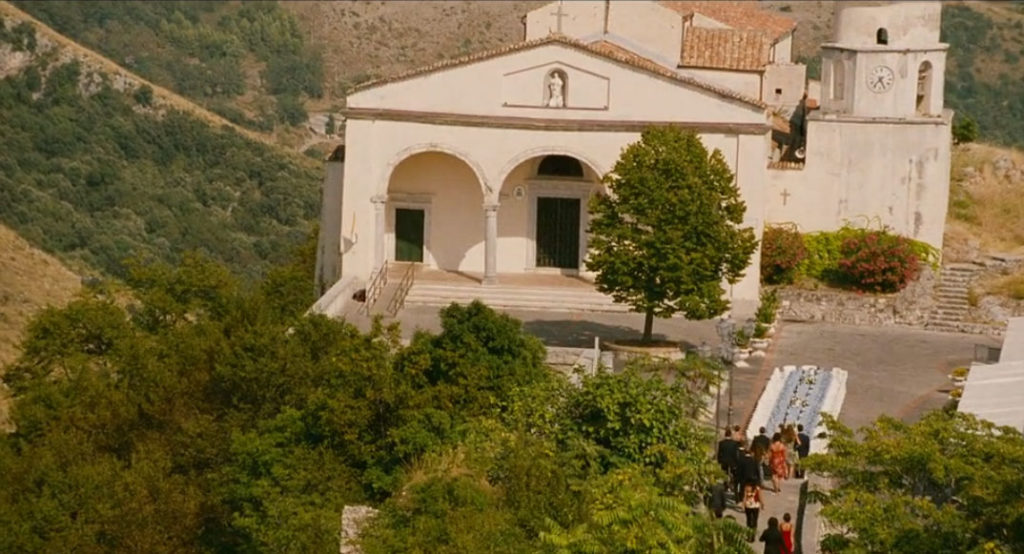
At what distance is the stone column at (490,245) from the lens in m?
48.5

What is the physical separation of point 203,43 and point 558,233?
87.5 metres

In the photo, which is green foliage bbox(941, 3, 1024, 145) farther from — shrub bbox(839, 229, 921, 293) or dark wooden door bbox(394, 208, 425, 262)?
dark wooden door bbox(394, 208, 425, 262)

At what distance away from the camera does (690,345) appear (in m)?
44.5

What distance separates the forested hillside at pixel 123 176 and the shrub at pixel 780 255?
35.1 m

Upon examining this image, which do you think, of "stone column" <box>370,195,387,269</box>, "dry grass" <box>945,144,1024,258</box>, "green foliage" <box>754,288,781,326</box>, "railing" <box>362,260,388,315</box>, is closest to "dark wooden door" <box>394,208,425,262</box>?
"railing" <box>362,260,388,315</box>

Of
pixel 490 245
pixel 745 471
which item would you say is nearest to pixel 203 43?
pixel 490 245

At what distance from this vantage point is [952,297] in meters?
49.2

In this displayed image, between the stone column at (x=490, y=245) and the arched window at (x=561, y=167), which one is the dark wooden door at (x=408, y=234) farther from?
the arched window at (x=561, y=167)

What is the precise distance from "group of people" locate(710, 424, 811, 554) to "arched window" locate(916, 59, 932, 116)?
16.2 metres

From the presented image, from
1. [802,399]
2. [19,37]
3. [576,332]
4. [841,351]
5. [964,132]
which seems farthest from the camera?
[19,37]

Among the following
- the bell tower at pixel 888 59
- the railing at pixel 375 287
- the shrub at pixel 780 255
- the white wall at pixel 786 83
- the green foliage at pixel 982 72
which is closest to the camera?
the railing at pixel 375 287

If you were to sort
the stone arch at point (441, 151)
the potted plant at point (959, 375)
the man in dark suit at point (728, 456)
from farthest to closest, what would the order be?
the stone arch at point (441, 151), the potted plant at point (959, 375), the man in dark suit at point (728, 456)

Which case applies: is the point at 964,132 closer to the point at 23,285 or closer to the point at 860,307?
the point at 860,307

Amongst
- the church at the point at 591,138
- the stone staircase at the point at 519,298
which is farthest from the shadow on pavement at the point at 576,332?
the church at the point at 591,138
